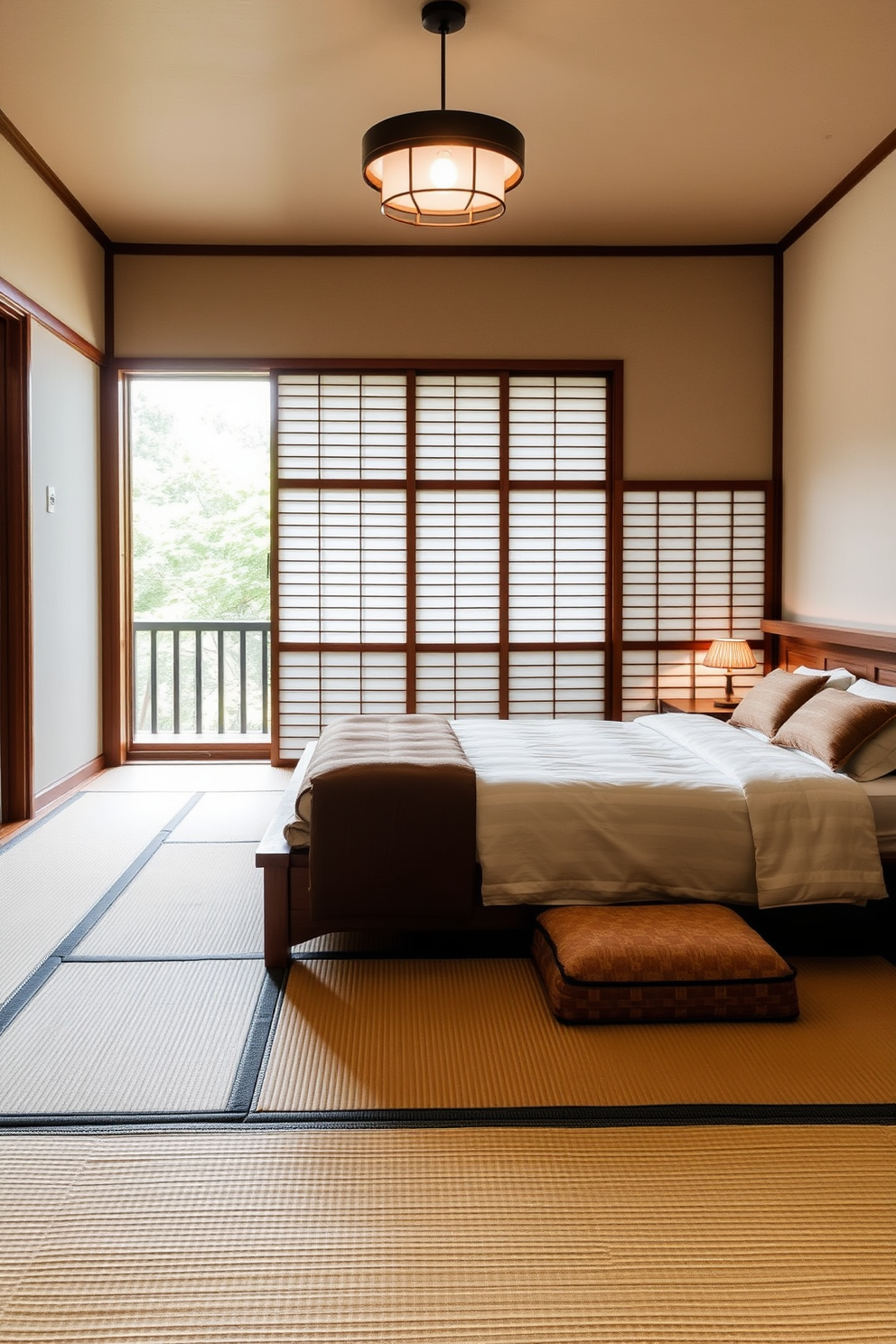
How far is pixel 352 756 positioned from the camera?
3.28 meters

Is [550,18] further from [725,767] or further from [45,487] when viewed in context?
[45,487]

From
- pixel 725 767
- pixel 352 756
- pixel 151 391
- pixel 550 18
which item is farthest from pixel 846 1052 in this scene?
pixel 151 391

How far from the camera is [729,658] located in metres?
5.73

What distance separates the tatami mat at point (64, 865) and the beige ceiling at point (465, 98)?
3.26m

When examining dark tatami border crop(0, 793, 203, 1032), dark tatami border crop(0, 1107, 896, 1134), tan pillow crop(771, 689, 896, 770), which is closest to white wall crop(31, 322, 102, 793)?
dark tatami border crop(0, 793, 203, 1032)

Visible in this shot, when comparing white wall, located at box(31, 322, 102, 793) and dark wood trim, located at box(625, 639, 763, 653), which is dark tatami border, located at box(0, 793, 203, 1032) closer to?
white wall, located at box(31, 322, 102, 793)

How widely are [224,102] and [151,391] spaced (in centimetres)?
813

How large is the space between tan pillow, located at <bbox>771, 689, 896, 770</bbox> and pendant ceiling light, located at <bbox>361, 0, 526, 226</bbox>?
2.24 metres

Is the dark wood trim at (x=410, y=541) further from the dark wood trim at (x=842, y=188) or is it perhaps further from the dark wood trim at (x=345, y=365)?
the dark wood trim at (x=842, y=188)

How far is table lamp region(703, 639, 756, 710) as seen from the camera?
5.70m

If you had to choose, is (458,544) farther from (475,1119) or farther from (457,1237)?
(457,1237)

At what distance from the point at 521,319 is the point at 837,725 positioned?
11.7 ft

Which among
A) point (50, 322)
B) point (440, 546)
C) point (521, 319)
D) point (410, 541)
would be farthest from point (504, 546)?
point (50, 322)

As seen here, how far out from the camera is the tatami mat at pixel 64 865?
10.6 feet
